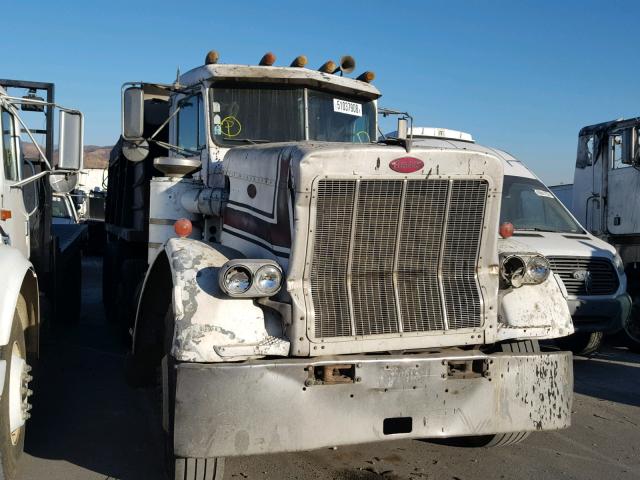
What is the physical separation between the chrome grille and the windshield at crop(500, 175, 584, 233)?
2.66 feet

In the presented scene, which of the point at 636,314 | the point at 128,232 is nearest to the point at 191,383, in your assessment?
the point at 128,232

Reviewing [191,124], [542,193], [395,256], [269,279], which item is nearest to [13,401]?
[269,279]

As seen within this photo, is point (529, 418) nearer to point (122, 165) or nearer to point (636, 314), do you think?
point (636, 314)

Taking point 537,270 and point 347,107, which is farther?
point 347,107

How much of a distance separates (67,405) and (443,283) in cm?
355

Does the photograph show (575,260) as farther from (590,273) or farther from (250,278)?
(250,278)

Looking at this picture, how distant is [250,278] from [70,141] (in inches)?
91.4

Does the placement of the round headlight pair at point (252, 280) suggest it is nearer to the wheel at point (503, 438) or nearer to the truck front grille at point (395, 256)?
the truck front grille at point (395, 256)

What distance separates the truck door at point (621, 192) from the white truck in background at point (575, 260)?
1.63 m

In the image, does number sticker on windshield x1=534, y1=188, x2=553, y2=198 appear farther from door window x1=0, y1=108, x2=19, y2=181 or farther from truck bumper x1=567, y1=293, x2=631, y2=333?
door window x1=0, y1=108, x2=19, y2=181

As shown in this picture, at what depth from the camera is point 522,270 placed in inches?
173

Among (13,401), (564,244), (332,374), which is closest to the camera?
(332,374)

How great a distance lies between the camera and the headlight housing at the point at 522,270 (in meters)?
4.41

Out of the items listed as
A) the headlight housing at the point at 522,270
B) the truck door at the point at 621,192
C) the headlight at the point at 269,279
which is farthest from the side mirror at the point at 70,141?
the truck door at the point at 621,192
